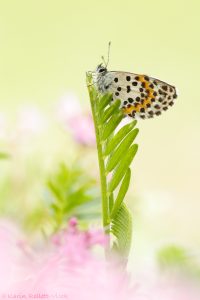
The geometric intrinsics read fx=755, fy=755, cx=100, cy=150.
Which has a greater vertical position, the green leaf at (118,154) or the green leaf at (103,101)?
the green leaf at (103,101)

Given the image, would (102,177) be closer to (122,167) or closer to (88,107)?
(122,167)

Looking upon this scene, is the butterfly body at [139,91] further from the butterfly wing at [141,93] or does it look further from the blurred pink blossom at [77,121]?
the blurred pink blossom at [77,121]

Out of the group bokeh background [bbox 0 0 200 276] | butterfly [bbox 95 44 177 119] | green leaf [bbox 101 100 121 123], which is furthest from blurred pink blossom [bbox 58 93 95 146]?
green leaf [bbox 101 100 121 123]

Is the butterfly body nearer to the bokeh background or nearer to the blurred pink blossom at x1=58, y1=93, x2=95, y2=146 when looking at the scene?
the bokeh background

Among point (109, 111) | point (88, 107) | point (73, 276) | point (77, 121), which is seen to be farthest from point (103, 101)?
point (88, 107)

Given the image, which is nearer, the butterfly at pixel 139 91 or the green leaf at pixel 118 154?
the green leaf at pixel 118 154

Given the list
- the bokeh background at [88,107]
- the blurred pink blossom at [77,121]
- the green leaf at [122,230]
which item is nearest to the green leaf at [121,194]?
the green leaf at [122,230]
